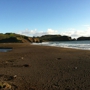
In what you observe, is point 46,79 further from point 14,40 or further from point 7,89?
point 14,40

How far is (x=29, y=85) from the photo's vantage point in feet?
31.3

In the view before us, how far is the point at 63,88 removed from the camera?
8977 mm

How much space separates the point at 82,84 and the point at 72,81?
857mm

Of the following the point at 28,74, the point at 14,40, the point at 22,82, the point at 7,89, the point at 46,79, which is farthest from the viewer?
the point at 14,40

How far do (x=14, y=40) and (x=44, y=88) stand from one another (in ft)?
394

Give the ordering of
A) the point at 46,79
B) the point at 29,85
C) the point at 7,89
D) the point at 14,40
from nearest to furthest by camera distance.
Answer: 1. the point at 7,89
2. the point at 29,85
3. the point at 46,79
4. the point at 14,40

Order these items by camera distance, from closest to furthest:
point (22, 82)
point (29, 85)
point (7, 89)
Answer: point (7, 89) → point (29, 85) → point (22, 82)

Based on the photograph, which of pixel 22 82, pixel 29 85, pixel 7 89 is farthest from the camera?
pixel 22 82

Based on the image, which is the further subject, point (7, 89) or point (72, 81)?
point (72, 81)

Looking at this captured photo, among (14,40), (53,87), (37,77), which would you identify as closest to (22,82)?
(37,77)

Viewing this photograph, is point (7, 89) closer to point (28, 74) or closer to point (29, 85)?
point (29, 85)

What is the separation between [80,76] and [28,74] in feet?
13.9

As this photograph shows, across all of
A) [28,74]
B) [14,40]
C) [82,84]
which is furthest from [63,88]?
[14,40]

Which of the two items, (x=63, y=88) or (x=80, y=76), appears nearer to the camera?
(x=63, y=88)
